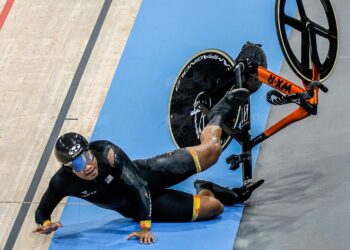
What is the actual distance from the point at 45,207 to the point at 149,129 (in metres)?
1.58

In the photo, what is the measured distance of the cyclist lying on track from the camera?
5965 mm

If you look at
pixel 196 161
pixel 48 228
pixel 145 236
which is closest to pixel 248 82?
pixel 196 161

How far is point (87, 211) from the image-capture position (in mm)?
6773

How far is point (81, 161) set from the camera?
5855 mm

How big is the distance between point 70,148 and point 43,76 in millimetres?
2390

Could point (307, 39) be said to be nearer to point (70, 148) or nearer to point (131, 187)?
point (131, 187)

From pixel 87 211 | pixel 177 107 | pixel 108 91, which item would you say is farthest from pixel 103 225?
pixel 108 91

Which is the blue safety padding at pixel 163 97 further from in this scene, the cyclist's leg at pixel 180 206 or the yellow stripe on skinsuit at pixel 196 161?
the yellow stripe on skinsuit at pixel 196 161

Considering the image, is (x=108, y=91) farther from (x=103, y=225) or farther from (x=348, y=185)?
(x=348, y=185)

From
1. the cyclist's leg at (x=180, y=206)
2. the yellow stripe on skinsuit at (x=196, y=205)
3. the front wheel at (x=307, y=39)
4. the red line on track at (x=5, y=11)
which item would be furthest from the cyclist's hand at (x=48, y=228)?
the red line on track at (x=5, y=11)

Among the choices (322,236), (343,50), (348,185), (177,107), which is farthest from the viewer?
(343,50)

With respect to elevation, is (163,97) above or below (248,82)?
below

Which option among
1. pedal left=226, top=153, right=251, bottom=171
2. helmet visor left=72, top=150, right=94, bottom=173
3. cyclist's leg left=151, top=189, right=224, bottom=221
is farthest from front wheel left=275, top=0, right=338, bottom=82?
helmet visor left=72, top=150, right=94, bottom=173

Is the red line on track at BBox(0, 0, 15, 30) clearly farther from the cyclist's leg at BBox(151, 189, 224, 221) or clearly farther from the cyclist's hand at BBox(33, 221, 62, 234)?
the cyclist's leg at BBox(151, 189, 224, 221)
